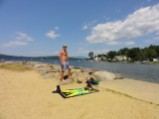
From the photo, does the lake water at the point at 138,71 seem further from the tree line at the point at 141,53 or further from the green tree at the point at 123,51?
the green tree at the point at 123,51

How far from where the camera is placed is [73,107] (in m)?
6.01

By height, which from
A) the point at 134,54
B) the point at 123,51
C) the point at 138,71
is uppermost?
the point at 123,51

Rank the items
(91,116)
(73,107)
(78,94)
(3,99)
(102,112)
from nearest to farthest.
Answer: (91,116)
(102,112)
(73,107)
(3,99)
(78,94)

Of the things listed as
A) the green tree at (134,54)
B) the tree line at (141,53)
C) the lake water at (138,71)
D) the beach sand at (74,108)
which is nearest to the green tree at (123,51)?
the tree line at (141,53)

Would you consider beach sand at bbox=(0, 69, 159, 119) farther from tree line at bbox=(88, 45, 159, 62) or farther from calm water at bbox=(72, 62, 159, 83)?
tree line at bbox=(88, 45, 159, 62)

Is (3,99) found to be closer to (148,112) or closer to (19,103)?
(19,103)

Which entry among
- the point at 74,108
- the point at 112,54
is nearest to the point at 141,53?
the point at 112,54

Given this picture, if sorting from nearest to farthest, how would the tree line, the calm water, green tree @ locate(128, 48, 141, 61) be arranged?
the calm water → the tree line → green tree @ locate(128, 48, 141, 61)

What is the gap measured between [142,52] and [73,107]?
10890 centimetres

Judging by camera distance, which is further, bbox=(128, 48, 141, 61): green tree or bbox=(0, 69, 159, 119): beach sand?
bbox=(128, 48, 141, 61): green tree

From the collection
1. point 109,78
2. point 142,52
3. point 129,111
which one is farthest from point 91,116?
point 142,52

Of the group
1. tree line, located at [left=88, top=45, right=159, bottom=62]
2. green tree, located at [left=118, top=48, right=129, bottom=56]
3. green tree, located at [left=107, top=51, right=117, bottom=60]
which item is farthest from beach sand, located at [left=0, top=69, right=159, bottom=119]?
green tree, located at [left=107, top=51, right=117, bottom=60]

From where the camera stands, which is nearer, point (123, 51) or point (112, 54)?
point (123, 51)

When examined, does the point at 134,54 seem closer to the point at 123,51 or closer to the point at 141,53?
the point at 141,53
